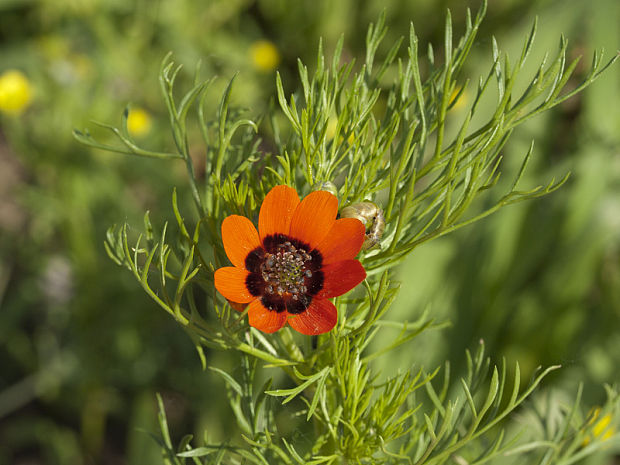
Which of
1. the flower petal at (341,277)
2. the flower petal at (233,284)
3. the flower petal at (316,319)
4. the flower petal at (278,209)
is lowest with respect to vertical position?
the flower petal at (316,319)

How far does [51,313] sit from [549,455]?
1371 mm

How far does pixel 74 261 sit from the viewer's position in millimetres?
1510

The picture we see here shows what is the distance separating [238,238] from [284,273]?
48 millimetres

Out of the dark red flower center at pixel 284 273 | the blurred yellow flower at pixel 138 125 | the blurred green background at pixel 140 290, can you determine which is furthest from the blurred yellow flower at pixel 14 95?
the dark red flower center at pixel 284 273

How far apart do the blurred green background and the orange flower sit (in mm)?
882

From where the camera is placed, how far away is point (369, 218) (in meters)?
0.46

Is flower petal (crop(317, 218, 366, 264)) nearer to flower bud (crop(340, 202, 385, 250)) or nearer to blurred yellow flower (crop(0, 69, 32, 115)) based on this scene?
flower bud (crop(340, 202, 385, 250))

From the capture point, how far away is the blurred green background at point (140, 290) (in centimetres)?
144

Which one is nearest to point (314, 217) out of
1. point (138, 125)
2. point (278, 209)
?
point (278, 209)

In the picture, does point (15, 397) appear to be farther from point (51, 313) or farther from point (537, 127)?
point (537, 127)

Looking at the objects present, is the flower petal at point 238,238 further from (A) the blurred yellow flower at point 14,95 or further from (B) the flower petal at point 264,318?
(A) the blurred yellow flower at point 14,95

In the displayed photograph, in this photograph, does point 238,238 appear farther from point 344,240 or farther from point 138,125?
point 138,125

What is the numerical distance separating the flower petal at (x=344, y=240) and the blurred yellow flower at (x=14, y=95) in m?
1.45

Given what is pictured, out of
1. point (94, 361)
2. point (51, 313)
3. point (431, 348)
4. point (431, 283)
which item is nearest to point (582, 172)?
point (431, 283)
